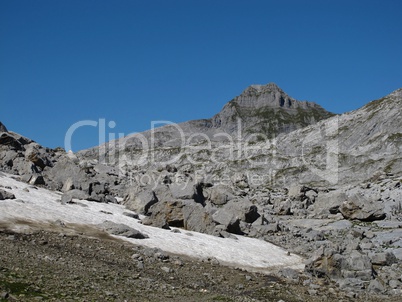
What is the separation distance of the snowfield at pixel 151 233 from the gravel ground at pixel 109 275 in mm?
2772

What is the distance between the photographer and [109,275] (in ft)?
85.0

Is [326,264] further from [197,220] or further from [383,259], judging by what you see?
[197,220]

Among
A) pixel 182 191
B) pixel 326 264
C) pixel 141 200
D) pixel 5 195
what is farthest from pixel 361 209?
pixel 5 195

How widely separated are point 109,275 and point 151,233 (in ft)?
62.4

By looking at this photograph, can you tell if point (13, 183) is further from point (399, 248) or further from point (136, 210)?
point (399, 248)

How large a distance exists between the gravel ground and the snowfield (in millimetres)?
2772

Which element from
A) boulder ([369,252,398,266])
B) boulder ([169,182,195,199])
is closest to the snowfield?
boulder ([369,252,398,266])

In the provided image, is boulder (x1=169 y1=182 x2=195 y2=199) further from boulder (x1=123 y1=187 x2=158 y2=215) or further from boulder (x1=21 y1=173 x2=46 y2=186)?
boulder (x1=21 y1=173 x2=46 y2=186)

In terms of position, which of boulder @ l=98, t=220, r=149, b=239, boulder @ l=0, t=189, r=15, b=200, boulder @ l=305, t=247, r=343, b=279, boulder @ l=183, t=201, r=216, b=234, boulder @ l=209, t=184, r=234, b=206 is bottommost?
boulder @ l=305, t=247, r=343, b=279

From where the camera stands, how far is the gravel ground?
68.3 feet

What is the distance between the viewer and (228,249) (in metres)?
45.1

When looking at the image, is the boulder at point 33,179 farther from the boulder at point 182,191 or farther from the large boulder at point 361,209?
the large boulder at point 361,209

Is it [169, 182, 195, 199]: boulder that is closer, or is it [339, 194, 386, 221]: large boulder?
[169, 182, 195, 199]: boulder

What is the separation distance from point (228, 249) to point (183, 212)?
961cm
